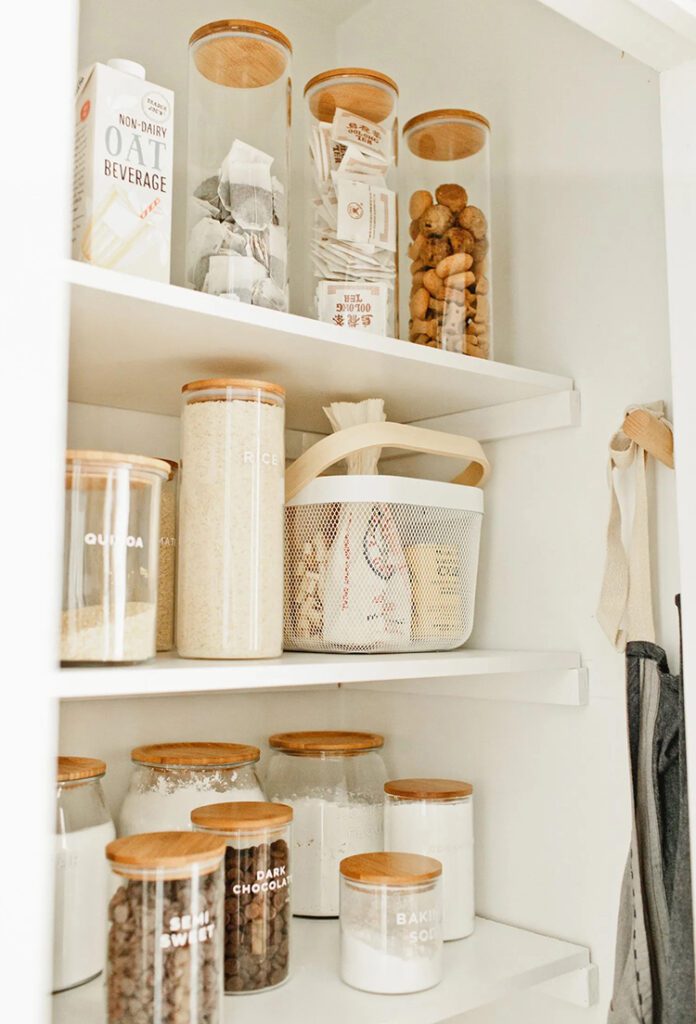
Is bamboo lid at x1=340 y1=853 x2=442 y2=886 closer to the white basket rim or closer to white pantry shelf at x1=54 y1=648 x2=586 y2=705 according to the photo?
white pantry shelf at x1=54 y1=648 x2=586 y2=705

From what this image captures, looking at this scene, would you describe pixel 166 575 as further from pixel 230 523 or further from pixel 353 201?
pixel 353 201

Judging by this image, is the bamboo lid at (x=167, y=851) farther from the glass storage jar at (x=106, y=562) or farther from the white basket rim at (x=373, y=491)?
the white basket rim at (x=373, y=491)

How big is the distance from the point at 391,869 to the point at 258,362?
0.56 metres

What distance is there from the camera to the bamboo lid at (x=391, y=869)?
0.97 m

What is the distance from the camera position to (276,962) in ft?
3.15

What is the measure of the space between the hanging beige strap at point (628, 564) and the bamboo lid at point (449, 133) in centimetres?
43

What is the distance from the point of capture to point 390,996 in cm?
96

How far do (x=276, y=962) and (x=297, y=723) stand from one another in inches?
17.5

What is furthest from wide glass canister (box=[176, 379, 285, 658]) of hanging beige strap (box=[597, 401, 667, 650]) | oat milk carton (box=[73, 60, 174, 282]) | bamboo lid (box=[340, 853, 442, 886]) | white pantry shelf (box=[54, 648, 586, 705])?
hanging beige strap (box=[597, 401, 667, 650])

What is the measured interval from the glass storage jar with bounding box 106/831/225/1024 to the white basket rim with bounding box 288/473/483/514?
0.40 metres

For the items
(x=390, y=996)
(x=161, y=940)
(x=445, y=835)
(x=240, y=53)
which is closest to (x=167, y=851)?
(x=161, y=940)

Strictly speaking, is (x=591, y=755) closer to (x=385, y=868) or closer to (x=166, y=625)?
(x=385, y=868)

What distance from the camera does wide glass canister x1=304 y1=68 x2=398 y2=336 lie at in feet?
3.57

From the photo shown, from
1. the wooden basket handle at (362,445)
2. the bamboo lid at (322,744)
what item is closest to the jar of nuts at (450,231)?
the wooden basket handle at (362,445)
